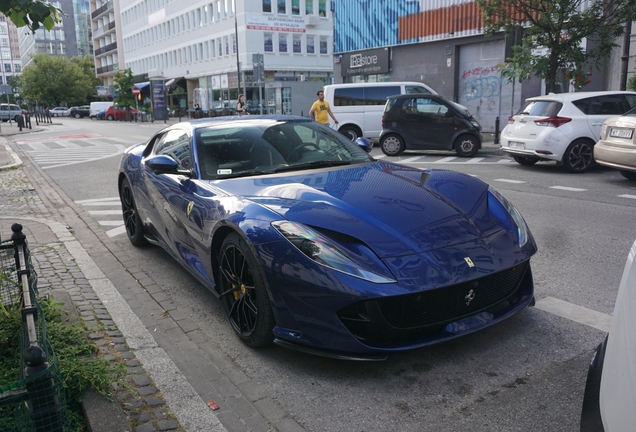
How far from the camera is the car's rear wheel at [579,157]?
1141 centimetres

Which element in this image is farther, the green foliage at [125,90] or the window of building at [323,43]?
the green foliage at [125,90]

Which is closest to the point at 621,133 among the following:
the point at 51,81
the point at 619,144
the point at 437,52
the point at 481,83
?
the point at 619,144

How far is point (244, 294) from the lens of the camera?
364cm

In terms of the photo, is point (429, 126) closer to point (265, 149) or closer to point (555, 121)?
point (555, 121)

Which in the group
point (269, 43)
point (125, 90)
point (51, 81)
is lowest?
point (125, 90)

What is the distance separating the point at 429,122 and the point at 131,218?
10.7m

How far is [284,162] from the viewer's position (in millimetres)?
4559

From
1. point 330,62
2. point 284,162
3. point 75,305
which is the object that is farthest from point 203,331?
point 330,62

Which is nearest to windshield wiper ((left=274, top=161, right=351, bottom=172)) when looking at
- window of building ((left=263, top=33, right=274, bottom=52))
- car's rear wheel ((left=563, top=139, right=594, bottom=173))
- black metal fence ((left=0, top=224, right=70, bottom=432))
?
black metal fence ((left=0, top=224, right=70, bottom=432))

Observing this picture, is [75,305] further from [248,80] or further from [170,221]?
[248,80]

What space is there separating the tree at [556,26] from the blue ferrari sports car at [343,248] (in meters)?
12.5

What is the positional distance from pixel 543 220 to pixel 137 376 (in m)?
5.46

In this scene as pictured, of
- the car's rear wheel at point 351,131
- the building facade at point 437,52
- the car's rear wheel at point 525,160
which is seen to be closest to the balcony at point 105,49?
the building facade at point 437,52

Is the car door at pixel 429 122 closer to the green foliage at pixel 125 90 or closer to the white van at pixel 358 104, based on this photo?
the white van at pixel 358 104
